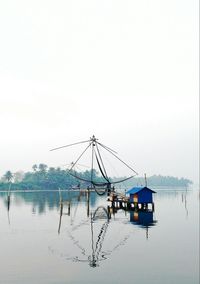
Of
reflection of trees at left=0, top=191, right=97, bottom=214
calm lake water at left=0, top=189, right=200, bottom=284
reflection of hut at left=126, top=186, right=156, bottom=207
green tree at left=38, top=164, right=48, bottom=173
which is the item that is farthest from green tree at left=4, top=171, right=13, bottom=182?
calm lake water at left=0, top=189, right=200, bottom=284

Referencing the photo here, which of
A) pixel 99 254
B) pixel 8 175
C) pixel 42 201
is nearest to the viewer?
pixel 99 254

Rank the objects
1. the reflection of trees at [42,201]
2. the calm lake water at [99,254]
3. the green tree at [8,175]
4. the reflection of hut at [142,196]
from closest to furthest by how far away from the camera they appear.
Answer: the calm lake water at [99,254] < the reflection of hut at [142,196] < the reflection of trees at [42,201] < the green tree at [8,175]

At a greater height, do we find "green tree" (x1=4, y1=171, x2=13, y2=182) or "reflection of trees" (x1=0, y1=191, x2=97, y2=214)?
"green tree" (x1=4, y1=171, x2=13, y2=182)

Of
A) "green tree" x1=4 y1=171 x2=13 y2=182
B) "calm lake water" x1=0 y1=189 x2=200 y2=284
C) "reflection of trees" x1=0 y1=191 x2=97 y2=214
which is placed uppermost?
"green tree" x1=4 y1=171 x2=13 y2=182

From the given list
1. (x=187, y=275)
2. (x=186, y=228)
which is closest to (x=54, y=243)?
(x=187, y=275)

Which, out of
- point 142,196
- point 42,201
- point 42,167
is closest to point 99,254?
point 142,196

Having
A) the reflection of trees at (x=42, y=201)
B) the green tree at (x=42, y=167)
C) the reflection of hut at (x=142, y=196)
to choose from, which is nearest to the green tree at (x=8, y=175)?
the green tree at (x=42, y=167)

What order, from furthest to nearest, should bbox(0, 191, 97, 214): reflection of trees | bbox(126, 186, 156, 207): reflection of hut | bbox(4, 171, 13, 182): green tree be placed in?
bbox(4, 171, 13, 182): green tree, bbox(0, 191, 97, 214): reflection of trees, bbox(126, 186, 156, 207): reflection of hut

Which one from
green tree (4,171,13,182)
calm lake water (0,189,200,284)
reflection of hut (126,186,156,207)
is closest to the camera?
calm lake water (0,189,200,284)

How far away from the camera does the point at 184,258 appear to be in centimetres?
2091

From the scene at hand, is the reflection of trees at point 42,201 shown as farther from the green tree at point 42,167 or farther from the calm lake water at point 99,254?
the green tree at point 42,167

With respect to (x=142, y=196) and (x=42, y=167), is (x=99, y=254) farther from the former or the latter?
(x=42, y=167)

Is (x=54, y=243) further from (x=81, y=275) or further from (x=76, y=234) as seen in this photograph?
(x=81, y=275)

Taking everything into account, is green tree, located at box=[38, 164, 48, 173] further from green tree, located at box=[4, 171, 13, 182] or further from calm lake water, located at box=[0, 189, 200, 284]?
calm lake water, located at box=[0, 189, 200, 284]
